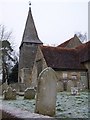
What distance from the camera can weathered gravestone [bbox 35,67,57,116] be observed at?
25.4 ft

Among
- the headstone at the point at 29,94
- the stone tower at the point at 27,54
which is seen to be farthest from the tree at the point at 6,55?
the headstone at the point at 29,94

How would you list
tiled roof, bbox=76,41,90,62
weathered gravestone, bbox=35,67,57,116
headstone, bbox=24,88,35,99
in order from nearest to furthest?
1. weathered gravestone, bbox=35,67,57,116
2. headstone, bbox=24,88,35,99
3. tiled roof, bbox=76,41,90,62

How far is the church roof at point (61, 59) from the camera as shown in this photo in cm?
3488

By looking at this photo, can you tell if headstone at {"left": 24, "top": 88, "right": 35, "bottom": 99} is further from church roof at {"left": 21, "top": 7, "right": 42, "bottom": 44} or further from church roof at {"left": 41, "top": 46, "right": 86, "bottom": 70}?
church roof at {"left": 21, "top": 7, "right": 42, "bottom": 44}

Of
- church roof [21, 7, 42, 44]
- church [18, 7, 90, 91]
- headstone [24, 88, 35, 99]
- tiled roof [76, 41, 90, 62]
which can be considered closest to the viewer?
headstone [24, 88, 35, 99]

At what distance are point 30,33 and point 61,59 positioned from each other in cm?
1585

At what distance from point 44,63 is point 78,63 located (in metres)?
4.87

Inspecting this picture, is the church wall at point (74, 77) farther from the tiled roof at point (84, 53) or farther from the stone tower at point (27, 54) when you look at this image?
the stone tower at point (27, 54)

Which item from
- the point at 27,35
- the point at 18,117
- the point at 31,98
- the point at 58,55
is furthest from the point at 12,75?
the point at 18,117

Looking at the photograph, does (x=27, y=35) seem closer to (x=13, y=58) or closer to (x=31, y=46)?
(x=31, y=46)

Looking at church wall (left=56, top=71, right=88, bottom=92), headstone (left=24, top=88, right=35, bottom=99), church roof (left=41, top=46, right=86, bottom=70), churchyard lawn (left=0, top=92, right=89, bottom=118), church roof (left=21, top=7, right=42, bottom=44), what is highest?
church roof (left=21, top=7, right=42, bottom=44)

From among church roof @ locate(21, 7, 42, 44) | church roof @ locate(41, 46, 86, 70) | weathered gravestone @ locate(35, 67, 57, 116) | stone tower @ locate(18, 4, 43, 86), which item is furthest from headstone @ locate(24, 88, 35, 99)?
church roof @ locate(21, 7, 42, 44)

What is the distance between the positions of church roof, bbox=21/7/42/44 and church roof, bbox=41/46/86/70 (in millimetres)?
11524

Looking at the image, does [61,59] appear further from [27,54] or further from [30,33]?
[30,33]
